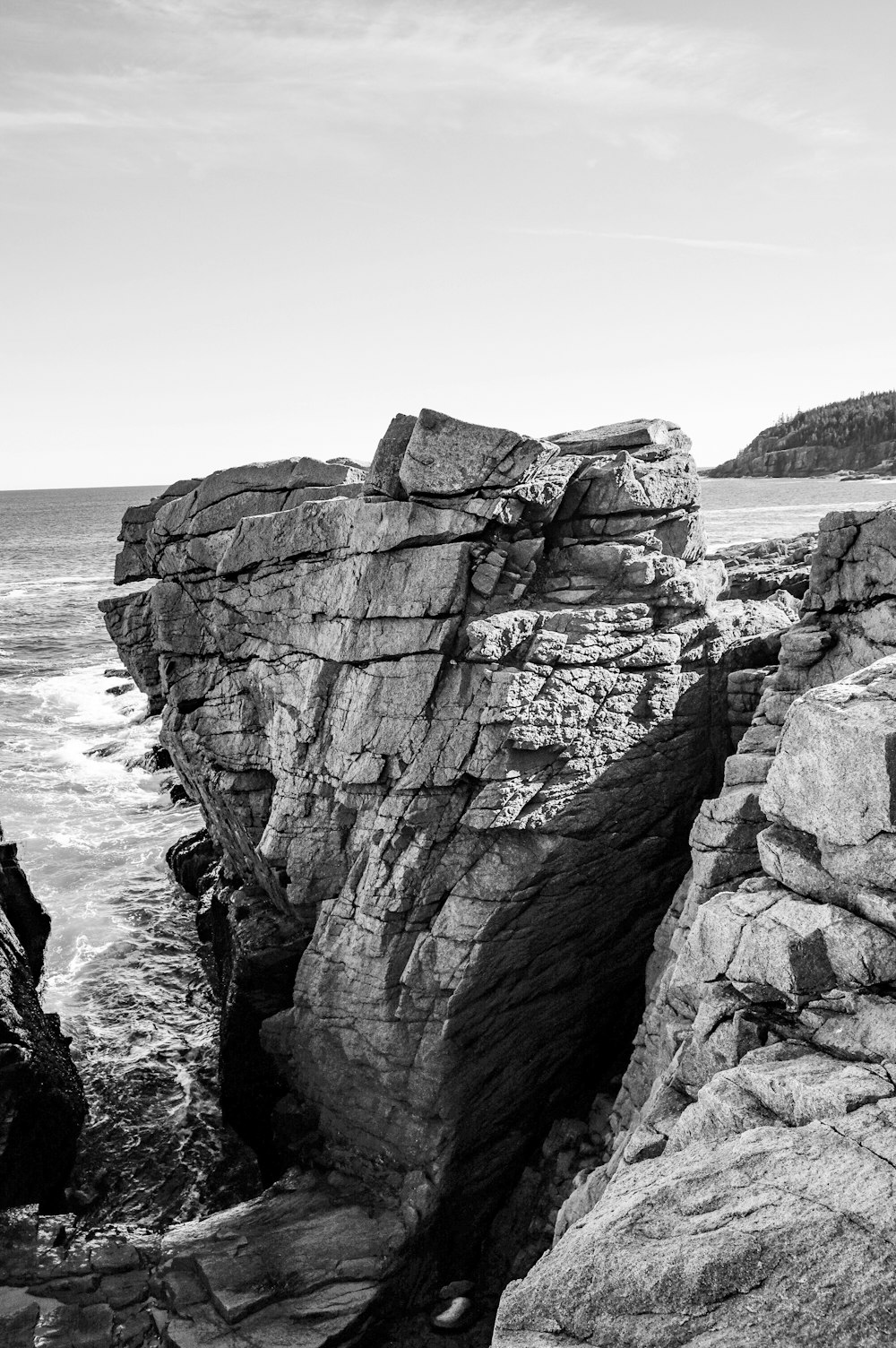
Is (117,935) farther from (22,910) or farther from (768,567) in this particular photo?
(768,567)

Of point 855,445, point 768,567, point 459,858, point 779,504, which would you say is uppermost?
point 855,445

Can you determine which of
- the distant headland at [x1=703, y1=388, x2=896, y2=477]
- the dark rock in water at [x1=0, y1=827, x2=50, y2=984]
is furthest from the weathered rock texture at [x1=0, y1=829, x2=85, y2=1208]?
the distant headland at [x1=703, y1=388, x2=896, y2=477]

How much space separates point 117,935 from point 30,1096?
1084cm

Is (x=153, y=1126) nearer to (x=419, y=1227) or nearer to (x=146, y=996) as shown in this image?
(x=146, y=996)

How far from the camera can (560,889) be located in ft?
61.2

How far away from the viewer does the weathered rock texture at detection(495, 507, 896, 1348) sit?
7445 millimetres

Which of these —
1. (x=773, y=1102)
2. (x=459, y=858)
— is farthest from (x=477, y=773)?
(x=773, y=1102)

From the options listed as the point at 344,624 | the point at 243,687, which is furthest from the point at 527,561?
the point at 243,687

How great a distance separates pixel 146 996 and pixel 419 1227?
11899 millimetres

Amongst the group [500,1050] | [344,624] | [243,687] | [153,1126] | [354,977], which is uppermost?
[344,624]

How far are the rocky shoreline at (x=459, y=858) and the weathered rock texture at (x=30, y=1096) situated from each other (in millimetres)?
531

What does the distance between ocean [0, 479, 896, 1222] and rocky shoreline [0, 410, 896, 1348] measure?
138cm

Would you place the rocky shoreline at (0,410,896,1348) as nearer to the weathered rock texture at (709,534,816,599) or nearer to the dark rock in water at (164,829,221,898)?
the weathered rock texture at (709,534,816,599)

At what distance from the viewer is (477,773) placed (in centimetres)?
1816
